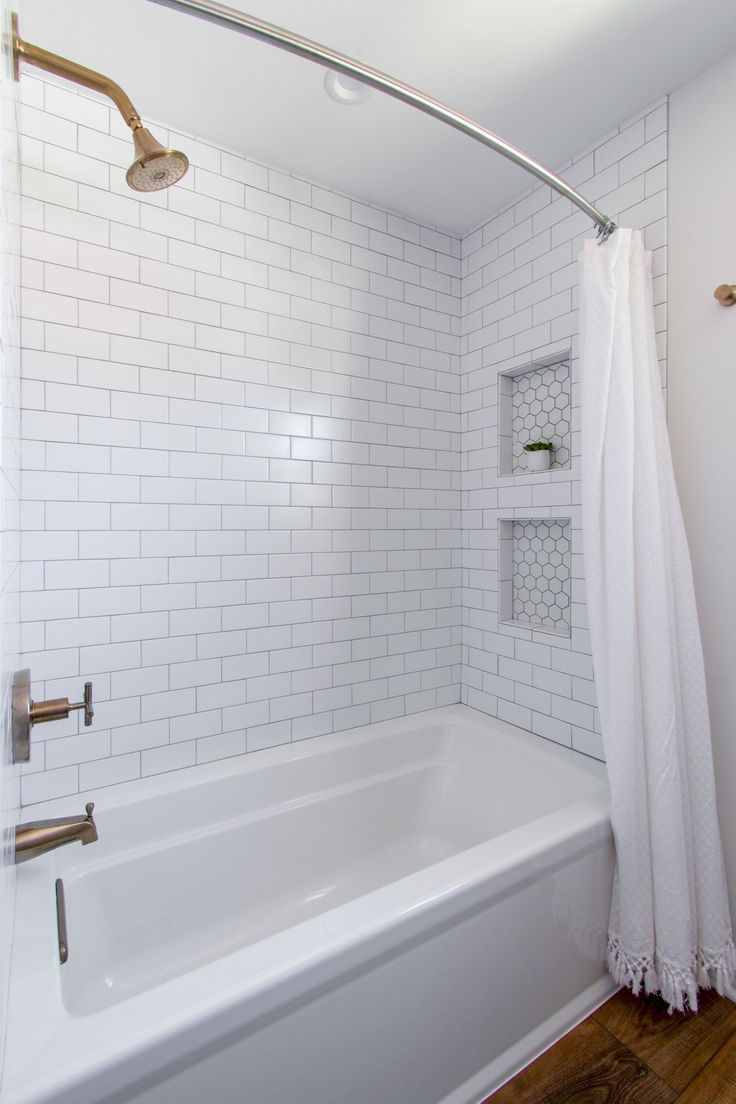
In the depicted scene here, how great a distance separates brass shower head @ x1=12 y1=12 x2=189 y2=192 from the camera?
39.1 inches

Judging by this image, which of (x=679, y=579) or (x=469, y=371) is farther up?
(x=469, y=371)

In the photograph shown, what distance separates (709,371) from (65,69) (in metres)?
1.72

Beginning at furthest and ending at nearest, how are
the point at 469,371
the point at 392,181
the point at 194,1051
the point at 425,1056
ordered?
the point at 469,371 < the point at 392,181 < the point at 425,1056 < the point at 194,1051

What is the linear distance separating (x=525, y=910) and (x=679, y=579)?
97cm

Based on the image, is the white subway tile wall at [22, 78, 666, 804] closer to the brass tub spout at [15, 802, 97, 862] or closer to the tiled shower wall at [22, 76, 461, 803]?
the tiled shower wall at [22, 76, 461, 803]

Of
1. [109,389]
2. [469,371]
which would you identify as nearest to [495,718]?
[469,371]

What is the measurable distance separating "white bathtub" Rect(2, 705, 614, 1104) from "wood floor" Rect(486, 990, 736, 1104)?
49mm

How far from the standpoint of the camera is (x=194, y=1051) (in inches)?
36.1

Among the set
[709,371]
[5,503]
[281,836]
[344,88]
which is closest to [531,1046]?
[281,836]

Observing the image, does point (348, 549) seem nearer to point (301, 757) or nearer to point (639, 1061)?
point (301, 757)

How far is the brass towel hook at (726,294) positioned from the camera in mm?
1477

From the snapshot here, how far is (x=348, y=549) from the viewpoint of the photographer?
2182 millimetres

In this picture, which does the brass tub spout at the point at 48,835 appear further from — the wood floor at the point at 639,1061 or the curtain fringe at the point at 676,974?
the curtain fringe at the point at 676,974

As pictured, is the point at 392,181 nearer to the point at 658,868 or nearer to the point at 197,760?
the point at 197,760
